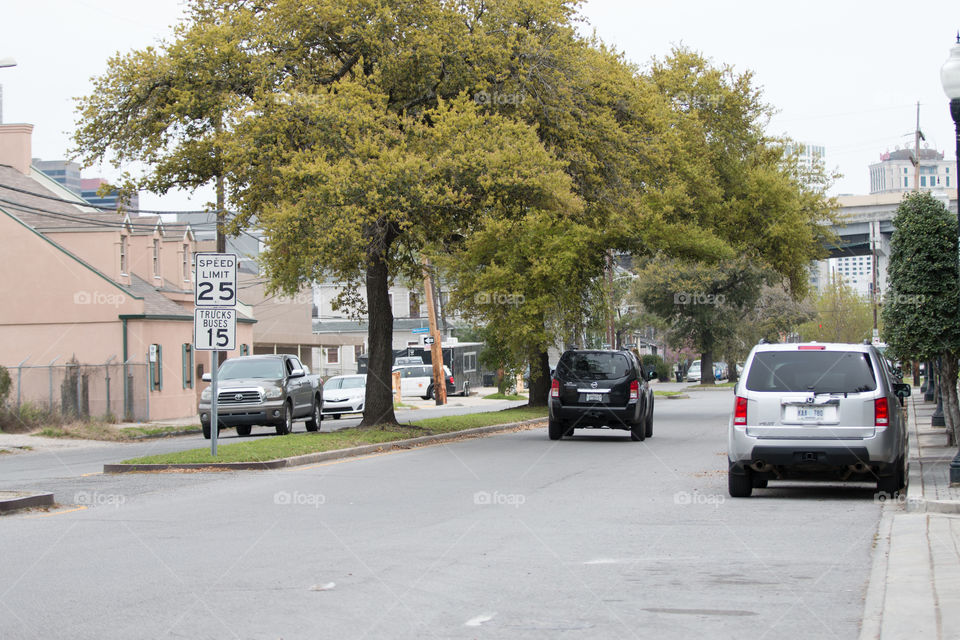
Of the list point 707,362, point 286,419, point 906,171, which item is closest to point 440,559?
point 286,419

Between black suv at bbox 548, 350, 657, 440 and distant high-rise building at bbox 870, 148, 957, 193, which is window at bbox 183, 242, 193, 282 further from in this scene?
distant high-rise building at bbox 870, 148, 957, 193

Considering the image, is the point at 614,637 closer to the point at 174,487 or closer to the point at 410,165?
the point at 174,487

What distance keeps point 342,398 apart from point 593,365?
16.7m

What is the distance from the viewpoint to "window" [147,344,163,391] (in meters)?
34.9

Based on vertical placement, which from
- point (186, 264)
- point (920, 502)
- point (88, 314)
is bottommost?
point (920, 502)

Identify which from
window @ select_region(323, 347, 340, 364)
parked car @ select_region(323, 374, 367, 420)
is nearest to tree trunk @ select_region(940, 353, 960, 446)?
parked car @ select_region(323, 374, 367, 420)

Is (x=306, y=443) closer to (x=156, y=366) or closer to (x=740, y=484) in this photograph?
(x=740, y=484)

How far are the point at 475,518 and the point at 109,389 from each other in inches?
938

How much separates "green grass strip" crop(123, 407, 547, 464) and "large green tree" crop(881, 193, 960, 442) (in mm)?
9565

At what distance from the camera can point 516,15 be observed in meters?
22.8

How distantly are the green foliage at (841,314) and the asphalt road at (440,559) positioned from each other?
257 ft

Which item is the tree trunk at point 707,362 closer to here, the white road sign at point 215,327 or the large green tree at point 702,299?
the large green tree at point 702,299

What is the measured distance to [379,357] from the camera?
78.4 ft

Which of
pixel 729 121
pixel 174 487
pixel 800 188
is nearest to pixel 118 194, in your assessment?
pixel 174 487
